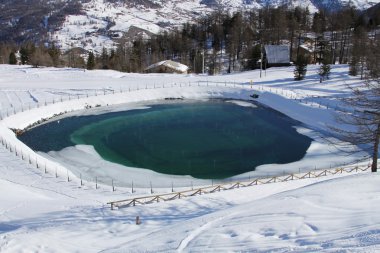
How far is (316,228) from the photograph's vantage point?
1231cm

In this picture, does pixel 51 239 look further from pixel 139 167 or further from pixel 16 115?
pixel 16 115

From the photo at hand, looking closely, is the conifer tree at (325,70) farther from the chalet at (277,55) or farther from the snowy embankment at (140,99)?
the chalet at (277,55)

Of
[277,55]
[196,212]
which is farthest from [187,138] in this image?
[277,55]

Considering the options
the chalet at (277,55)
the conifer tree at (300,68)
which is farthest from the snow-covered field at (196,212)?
the chalet at (277,55)

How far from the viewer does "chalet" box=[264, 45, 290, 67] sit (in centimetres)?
6819

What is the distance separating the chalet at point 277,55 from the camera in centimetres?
6819

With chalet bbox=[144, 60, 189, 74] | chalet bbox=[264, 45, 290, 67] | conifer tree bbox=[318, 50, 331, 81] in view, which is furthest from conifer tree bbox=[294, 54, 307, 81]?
chalet bbox=[144, 60, 189, 74]

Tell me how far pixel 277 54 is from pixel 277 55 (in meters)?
0.17

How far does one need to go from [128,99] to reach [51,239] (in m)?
39.3

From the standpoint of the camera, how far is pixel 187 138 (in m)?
35.4

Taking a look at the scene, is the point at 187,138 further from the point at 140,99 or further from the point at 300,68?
the point at 300,68

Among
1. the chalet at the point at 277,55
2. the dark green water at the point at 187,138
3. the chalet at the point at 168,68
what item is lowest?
the dark green water at the point at 187,138

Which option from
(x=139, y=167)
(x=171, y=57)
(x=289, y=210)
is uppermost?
(x=171, y=57)

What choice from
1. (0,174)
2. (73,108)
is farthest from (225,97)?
(0,174)
